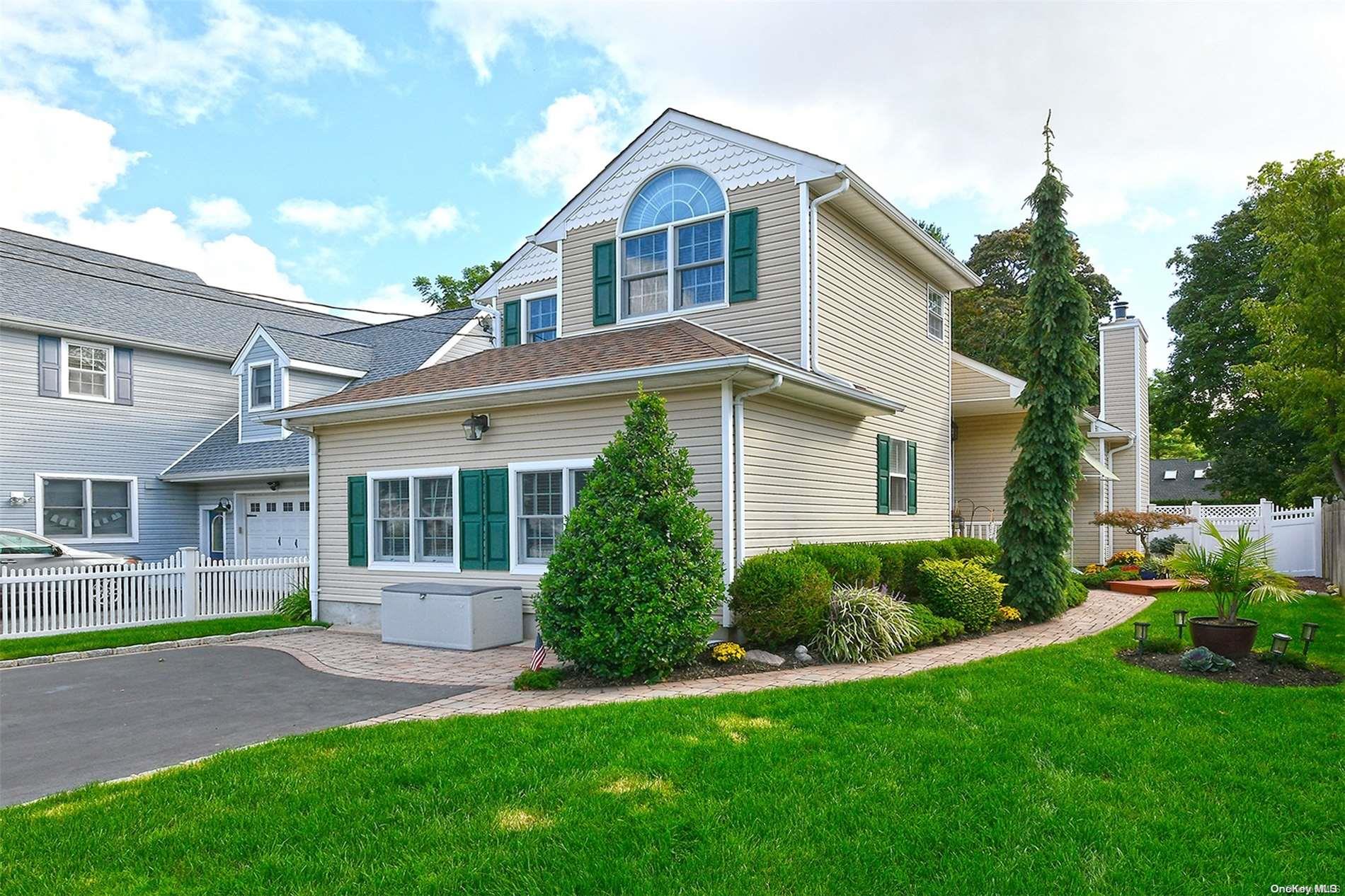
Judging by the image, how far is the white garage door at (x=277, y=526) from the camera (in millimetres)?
17625

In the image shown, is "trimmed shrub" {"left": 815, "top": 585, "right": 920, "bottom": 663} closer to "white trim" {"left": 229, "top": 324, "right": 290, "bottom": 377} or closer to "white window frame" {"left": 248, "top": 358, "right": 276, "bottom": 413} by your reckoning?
"white trim" {"left": 229, "top": 324, "right": 290, "bottom": 377}

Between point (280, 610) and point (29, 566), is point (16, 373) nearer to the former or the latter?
point (29, 566)

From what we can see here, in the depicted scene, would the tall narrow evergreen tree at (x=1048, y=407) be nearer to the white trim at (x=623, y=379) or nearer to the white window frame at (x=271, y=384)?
the white trim at (x=623, y=379)

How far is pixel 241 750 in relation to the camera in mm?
5504

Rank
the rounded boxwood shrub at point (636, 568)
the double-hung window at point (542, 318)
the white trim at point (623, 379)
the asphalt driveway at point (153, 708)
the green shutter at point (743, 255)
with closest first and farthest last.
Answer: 1. the asphalt driveway at point (153, 708)
2. the rounded boxwood shrub at point (636, 568)
3. the white trim at point (623, 379)
4. the green shutter at point (743, 255)
5. the double-hung window at point (542, 318)

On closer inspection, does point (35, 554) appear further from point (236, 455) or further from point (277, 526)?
point (236, 455)

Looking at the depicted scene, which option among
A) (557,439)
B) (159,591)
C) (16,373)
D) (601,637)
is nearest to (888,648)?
(601,637)

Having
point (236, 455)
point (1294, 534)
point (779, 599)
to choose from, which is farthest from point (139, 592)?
point (1294, 534)

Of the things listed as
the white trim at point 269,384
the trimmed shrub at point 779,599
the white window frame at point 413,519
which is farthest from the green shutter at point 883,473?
the white trim at point 269,384

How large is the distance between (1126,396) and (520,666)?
62.7ft

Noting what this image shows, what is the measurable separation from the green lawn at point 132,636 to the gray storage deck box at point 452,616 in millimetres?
3081

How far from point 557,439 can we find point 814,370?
3569 millimetres

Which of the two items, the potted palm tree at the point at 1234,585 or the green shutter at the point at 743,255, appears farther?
the green shutter at the point at 743,255

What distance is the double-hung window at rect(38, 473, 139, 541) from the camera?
57.3ft
